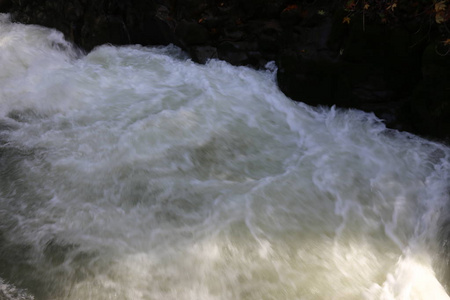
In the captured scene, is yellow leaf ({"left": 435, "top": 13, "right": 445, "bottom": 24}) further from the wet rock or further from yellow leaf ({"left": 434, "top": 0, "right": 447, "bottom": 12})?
the wet rock

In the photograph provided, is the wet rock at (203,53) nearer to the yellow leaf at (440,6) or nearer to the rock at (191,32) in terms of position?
the rock at (191,32)

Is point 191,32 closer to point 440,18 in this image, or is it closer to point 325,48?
point 325,48

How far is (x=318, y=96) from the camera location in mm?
5094

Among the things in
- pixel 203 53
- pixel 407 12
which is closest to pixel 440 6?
pixel 407 12

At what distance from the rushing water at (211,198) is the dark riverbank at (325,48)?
35 centimetres

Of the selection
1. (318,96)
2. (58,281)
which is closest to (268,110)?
(318,96)

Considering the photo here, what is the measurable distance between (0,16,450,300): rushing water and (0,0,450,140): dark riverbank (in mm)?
354

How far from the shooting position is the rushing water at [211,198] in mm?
2725

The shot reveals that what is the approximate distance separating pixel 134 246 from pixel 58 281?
2.32ft

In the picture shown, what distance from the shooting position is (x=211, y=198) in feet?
11.8

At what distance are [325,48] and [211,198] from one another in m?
3.03

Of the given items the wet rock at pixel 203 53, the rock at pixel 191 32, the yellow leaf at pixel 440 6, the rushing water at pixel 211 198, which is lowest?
the rushing water at pixel 211 198

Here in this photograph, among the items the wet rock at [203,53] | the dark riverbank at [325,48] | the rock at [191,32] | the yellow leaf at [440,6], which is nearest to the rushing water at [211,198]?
the dark riverbank at [325,48]

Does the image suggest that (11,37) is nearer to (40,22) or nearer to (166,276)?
(40,22)
